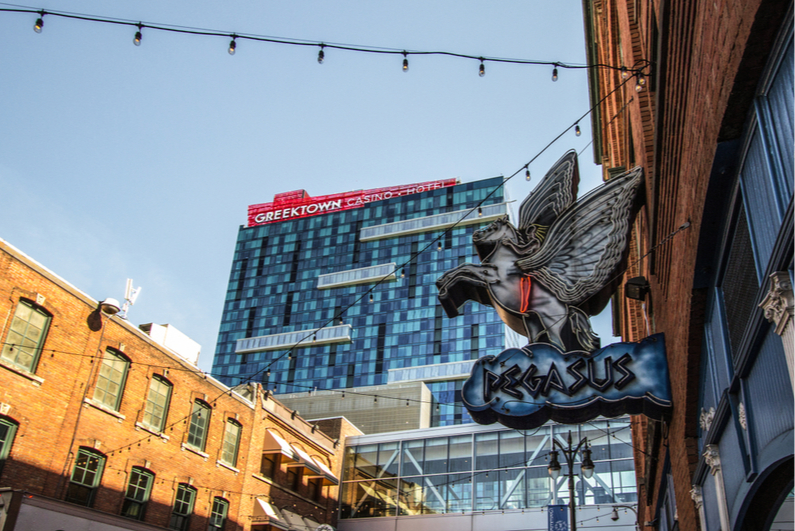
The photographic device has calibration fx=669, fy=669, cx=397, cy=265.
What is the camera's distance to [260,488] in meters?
29.0

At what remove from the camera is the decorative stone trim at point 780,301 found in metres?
3.59

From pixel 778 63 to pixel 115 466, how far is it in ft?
74.0

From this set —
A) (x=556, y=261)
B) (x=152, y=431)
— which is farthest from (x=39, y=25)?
(x=152, y=431)

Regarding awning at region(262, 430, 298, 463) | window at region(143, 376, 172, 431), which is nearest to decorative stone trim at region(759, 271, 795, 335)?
window at region(143, 376, 172, 431)

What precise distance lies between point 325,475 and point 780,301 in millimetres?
30975

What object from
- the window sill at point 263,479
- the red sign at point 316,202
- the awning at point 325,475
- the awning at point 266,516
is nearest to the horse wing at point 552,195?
the awning at point 266,516

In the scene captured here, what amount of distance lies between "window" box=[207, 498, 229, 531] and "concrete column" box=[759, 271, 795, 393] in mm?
25728

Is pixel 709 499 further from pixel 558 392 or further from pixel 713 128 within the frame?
pixel 713 128

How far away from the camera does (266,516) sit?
1098 inches

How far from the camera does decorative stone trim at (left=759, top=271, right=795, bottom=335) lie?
3.59m

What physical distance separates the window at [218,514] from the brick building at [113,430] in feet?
0.13

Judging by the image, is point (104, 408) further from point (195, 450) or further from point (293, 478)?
point (293, 478)

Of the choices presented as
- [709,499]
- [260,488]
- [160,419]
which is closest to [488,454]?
[260,488]

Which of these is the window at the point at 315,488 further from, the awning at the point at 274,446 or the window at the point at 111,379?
the window at the point at 111,379
